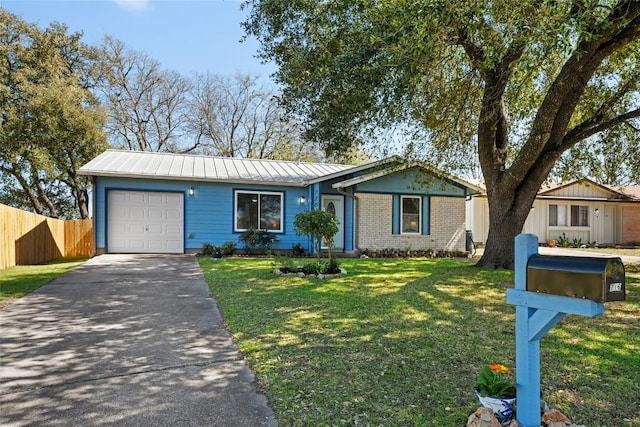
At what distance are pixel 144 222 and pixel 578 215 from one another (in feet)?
73.3

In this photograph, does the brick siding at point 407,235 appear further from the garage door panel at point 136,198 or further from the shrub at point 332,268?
the garage door panel at point 136,198

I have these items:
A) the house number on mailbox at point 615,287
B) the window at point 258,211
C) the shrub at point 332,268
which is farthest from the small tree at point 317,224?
the house number on mailbox at point 615,287

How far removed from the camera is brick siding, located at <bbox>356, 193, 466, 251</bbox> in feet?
50.6

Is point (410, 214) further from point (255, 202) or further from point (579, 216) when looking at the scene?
point (579, 216)

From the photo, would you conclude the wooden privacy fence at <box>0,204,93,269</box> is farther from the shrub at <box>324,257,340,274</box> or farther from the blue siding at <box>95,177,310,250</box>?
the shrub at <box>324,257,340,274</box>

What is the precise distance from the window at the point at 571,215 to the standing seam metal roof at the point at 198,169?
12.8 meters

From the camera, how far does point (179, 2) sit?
11.2 metres

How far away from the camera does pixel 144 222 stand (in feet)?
45.8

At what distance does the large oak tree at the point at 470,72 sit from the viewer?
5.62 m

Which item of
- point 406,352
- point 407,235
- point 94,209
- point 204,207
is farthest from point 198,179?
point 406,352

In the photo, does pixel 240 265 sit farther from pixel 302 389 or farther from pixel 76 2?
pixel 76 2

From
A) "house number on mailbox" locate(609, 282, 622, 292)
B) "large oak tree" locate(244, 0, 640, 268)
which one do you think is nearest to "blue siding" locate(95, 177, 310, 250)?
"large oak tree" locate(244, 0, 640, 268)

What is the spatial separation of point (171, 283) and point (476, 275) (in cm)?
685

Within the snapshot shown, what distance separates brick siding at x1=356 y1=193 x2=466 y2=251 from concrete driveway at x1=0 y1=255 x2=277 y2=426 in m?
9.21
